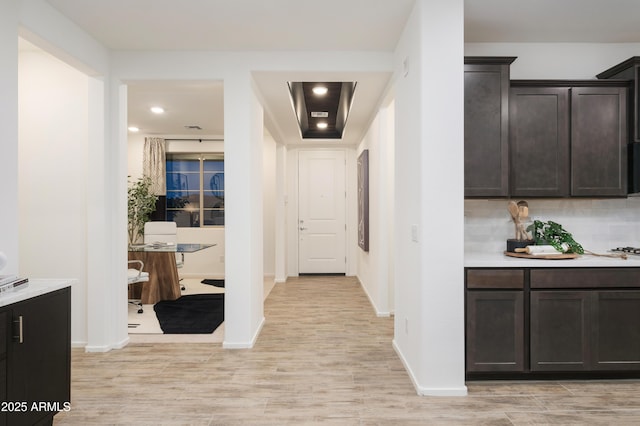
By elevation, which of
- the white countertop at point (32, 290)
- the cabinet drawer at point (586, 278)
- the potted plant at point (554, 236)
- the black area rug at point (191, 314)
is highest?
the potted plant at point (554, 236)

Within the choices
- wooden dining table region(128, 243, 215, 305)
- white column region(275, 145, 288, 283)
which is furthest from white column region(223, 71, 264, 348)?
white column region(275, 145, 288, 283)

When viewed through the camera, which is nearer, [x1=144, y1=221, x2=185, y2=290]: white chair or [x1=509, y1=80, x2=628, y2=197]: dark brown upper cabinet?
[x1=509, y1=80, x2=628, y2=197]: dark brown upper cabinet

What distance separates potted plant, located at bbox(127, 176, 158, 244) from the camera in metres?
6.57

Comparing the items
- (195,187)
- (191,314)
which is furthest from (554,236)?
(195,187)

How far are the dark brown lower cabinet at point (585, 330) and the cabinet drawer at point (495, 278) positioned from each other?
176 millimetres

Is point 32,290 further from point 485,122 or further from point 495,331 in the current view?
point 485,122

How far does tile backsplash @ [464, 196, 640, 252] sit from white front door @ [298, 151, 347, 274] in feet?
13.7

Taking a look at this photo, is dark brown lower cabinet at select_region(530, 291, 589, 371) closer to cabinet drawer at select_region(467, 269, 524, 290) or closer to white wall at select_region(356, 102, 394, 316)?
cabinet drawer at select_region(467, 269, 524, 290)

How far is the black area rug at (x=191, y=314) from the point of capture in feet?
13.3

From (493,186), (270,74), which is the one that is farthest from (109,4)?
(493,186)

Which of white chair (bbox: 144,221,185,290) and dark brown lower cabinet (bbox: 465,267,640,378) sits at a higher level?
white chair (bbox: 144,221,185,290)

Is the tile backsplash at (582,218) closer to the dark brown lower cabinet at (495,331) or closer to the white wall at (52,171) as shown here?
the dark brown lower cabinet at (495,331)

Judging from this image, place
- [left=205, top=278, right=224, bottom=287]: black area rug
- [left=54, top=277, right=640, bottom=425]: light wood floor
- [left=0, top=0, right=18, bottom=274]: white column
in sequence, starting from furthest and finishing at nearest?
[left=205, top=278, right=224, bottom=287]: black area rug, [left=54, top=277, right=640, bottom=425]: light wood floor, [left=0, top=0, right=18, bottom=274]: white column

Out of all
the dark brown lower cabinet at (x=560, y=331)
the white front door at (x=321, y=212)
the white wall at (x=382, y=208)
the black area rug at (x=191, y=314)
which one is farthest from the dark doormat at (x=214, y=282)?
the dark brown lower cabinet at (x=560, y=331)
